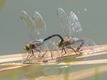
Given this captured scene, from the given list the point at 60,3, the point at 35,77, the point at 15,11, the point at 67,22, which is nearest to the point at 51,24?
the point at 15,11

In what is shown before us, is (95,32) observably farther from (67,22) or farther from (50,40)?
(50,40)

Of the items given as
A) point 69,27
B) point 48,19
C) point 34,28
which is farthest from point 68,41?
point 48,19

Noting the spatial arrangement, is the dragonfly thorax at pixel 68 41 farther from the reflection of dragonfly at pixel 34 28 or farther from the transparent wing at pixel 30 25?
the transparent wing at pixel 30 25

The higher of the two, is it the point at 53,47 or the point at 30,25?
the point at 30,25

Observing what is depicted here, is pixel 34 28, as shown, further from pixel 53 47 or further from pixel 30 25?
pixel 53 47

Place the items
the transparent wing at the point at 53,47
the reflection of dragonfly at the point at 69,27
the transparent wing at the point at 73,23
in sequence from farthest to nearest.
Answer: the transparent wing at the point at 73,23, the reflection of dragonfly at the point at 69,27, the transparent wing at the point at 53,47

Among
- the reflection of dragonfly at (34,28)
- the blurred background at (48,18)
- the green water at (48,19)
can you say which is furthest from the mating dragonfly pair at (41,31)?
the blurred background at (48,18)

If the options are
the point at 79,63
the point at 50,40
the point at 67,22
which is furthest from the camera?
the point at 67,22
